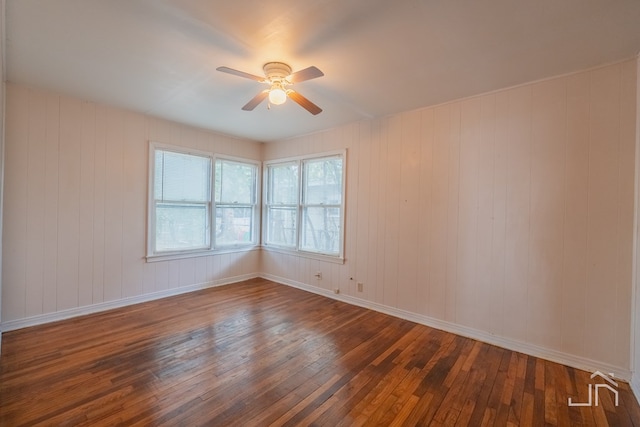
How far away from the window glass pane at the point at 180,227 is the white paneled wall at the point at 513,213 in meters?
2.55

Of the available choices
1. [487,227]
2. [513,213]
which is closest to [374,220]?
[487,227]

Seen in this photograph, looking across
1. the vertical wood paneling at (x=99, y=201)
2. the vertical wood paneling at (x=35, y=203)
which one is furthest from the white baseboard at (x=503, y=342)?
the vertical wood paneling at (x=35, y=203)

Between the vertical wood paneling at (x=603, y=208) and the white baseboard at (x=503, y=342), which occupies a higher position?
the vertical wood paneling at (x=603, y=208)

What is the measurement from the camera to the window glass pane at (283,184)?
5.00 metres

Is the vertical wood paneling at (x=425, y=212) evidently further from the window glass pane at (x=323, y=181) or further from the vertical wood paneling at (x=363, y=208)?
the window glass pane at (x=323, y=181)

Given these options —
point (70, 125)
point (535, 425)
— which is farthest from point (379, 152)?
point (70, 125)

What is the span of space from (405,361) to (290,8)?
114 inches

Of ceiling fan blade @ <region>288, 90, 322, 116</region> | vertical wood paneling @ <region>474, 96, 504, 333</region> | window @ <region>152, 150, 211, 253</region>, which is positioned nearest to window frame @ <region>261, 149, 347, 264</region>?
window @ <region>152, 150, 211, 253</region>

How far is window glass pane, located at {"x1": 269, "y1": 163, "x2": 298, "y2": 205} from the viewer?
197 inches

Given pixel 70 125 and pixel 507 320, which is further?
pixel 70 125

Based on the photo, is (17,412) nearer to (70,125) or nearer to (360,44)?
(70,125)

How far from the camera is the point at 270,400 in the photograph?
1.99 meters

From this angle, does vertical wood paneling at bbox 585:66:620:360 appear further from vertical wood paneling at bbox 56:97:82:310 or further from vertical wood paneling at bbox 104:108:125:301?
vertical wood paneling at bbox 56:97:82:310

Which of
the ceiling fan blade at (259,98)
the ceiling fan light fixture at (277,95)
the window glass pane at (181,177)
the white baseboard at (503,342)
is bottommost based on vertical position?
the white baseboard at (503,342)
